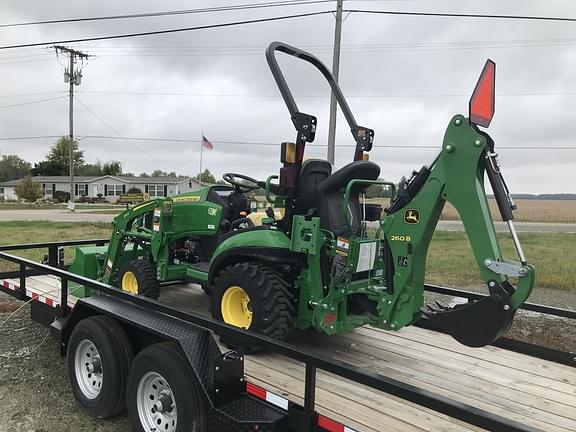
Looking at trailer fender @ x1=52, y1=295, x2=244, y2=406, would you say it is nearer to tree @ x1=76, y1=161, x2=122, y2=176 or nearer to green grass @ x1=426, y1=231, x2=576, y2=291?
green grass @ x1=426, y1=231, x2=576, y2=291

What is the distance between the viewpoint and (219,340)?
369 cm

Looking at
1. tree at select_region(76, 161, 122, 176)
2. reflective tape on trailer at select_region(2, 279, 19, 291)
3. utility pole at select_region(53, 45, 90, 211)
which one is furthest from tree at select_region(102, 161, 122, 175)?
reflective tape on trailer at select_region(2, 279, 19, 291)

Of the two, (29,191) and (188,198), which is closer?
(188,198)

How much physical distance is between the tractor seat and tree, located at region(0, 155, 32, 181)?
99.9 metres

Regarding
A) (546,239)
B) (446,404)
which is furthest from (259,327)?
(546,239)

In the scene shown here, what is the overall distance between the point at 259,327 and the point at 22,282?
9.47 feet

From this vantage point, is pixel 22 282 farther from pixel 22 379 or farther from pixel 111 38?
pixel 111 38

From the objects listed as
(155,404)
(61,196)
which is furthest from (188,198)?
(61,196)

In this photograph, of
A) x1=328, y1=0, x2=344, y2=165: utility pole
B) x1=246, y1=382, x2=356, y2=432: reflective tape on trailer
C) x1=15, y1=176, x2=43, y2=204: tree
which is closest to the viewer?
x1=246, y1=382, x2=356, y2=432: reflective tape on trailer

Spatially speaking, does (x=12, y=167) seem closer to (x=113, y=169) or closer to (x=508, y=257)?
(x=113, y=169)

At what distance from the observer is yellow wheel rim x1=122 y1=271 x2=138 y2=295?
491 cm

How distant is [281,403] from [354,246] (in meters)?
1.25

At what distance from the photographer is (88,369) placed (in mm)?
3695

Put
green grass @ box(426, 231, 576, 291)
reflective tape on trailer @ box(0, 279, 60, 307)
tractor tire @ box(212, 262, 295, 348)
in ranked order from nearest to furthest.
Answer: tractor tire @ box(212, 262, 295, 348) → reflective tape on trailer @ box(0, 279, 60, 307) → green grass @ box(426, 231, 576, 291)
